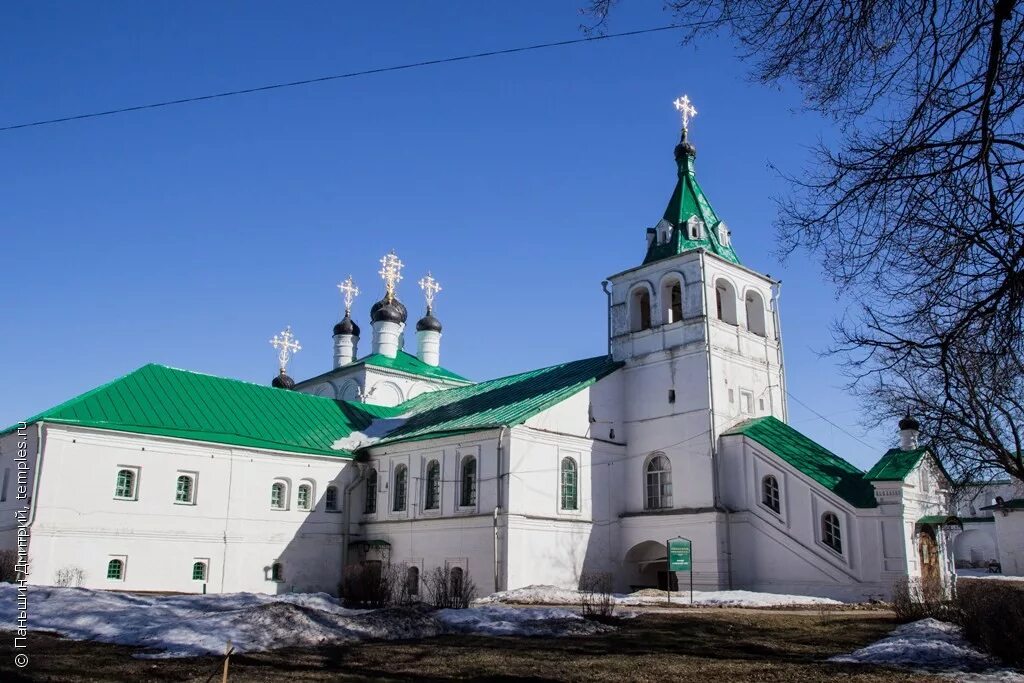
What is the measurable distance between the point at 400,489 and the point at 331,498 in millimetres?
2779

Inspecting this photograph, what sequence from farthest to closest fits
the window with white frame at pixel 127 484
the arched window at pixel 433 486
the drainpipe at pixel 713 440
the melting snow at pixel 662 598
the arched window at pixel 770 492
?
the arched window at pixel 433 486 → the window with white frame at pixel 127 484 → the drainpipe at pixel 713 440 → the arched window at pixel 770 492 → the melting snow at pixel 662 598

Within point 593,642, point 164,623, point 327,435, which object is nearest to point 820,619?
point 593,642

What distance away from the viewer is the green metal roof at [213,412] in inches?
1094

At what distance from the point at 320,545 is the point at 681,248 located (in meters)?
16.8

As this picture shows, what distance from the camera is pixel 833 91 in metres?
7.07

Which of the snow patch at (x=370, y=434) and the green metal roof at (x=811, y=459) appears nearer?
the green metal roof at (x=811, y=459)

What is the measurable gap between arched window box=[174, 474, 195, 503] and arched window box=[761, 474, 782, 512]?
18.5m

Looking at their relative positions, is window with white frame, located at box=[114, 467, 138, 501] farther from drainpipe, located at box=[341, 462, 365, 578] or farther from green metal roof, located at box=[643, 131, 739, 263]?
green metal roof, located at box=[643, 131, 739, 263]

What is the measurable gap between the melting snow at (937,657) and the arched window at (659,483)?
15.5m

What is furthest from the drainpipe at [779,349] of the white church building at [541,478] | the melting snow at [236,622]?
the melting snow at [236,622]

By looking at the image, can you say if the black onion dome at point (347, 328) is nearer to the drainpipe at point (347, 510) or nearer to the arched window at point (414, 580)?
the drainpipe at point (347, 510)

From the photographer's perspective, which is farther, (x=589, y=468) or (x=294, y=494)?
(x=294, y=494)

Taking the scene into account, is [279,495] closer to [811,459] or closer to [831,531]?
[811,459]

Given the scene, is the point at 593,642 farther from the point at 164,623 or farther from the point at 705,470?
the point at 705,470
